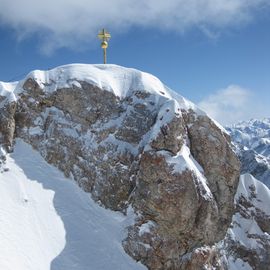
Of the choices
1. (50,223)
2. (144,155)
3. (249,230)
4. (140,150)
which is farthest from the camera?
(249,230)

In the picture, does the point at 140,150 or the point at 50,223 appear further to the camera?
the point at 140,150

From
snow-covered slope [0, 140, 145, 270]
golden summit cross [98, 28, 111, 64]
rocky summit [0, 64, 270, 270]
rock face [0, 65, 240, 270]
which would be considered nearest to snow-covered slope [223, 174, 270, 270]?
rocky summit [0, 64, 270, 270]

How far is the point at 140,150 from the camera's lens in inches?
1378

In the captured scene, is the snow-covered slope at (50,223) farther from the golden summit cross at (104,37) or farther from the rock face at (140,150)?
the golden summit cross at (104,37)

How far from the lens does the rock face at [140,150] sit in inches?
1283

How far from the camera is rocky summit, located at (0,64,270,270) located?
3262 cm

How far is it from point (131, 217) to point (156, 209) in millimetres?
2058

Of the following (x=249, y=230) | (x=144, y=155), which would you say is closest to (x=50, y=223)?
(x=144, y=155)

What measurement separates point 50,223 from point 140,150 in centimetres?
902

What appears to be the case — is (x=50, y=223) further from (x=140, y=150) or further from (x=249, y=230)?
(x=249, y=230)

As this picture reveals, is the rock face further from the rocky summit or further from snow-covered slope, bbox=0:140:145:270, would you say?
snow-covered slope, bbox=0:140:145:270

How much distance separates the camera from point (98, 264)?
3025cm

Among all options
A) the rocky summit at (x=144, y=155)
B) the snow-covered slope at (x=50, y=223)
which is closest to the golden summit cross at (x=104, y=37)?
the rocky summit at (x=144, y=155)

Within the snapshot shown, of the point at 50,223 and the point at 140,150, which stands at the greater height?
the point at 140,150
